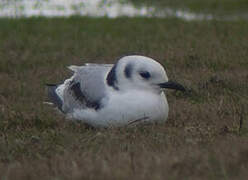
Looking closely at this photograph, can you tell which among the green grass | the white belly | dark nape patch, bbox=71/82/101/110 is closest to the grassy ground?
the white belly

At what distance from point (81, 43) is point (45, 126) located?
6.17 meters

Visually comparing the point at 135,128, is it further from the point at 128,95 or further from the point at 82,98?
the point at 82,98

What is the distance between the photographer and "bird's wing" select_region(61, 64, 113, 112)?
6.27 m

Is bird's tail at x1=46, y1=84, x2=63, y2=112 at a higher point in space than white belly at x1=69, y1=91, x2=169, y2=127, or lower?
lower

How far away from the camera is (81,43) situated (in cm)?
1260

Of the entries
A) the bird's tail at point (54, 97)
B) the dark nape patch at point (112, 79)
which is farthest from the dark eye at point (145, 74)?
the bird's tail at point (54, 97)

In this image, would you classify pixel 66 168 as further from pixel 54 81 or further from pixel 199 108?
pixel 54 81

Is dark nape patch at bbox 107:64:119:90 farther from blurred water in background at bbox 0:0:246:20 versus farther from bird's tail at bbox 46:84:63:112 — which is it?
blurred water in background at bbox 0:0:246:20

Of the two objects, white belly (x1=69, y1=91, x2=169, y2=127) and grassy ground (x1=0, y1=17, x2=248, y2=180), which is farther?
white belly (x1=69, y1=91, x2=169, y2=127)

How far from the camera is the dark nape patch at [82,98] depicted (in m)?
6.20

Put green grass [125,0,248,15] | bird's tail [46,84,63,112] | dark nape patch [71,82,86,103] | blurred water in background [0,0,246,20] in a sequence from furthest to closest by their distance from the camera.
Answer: green grass [125,0,248,15] < blurred water in background [0,0,246,20] < bird's tail [46,84,63,112] < dark nape patch [71,82,86,103]

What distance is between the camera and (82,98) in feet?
21.5

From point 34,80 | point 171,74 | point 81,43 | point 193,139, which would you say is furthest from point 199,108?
point 81,43

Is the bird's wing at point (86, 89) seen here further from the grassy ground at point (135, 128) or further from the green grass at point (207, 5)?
the green grass at point (207, 5)
